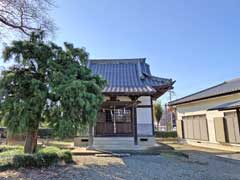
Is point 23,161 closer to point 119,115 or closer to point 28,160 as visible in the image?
point 28,160

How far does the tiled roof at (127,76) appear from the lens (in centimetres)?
1134

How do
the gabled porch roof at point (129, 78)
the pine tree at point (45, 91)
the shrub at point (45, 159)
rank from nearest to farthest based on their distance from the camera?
1. the shrub at point (45, 159)
2. the pine tree at point (45, 91)
3. the gabled porch roof at point (129, 78)

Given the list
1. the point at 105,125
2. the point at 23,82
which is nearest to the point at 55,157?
the point at 23,82

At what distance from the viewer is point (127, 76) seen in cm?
1363

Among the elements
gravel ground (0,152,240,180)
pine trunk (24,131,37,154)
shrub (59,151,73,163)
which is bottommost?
gravel ground (0,152,240,180)

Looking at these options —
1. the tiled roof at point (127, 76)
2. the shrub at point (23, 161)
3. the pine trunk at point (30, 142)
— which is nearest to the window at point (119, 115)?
the tiled roof at point (127, 76)

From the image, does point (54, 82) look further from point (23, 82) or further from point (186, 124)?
point (186, 124)

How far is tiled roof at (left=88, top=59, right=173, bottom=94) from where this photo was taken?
11336 mm

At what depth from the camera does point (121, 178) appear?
511cm

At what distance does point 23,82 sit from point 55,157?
9.07 feet

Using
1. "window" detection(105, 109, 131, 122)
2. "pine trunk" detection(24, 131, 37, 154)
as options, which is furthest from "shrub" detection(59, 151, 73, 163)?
"window" detection(105, 109, 131, 122)

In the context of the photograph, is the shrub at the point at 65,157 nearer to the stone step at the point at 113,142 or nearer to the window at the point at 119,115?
the stone step at the point at 113,142

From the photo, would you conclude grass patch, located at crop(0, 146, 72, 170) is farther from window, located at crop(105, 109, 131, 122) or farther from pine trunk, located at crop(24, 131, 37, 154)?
window, located at crop(105, 109, 131, 122)

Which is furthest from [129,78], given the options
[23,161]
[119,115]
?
[23,161]
